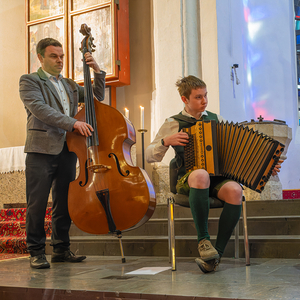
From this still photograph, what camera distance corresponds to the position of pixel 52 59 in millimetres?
2605

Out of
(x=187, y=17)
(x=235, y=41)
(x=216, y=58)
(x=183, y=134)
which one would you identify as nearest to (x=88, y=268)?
(x=183, y=134)

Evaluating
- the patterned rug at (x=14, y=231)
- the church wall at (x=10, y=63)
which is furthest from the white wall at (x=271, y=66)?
the patterned rug at (x=14, y=231)

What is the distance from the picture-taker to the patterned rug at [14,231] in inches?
128

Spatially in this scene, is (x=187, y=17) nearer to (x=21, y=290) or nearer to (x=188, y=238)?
(x=188, y=238)

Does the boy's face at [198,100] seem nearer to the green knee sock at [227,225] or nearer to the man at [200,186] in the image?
the man at [200,186]

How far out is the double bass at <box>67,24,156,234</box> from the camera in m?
2.16

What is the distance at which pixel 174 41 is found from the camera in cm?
450

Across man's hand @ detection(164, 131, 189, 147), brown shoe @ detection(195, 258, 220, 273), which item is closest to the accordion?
man's hand @ detection(164, 131, 189, 147)

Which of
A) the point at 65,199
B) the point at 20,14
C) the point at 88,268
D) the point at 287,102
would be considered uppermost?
the point at 20,14

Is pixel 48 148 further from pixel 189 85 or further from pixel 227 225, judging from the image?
pixel 227 225

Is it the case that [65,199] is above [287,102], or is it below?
below

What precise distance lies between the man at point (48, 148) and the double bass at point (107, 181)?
95mm

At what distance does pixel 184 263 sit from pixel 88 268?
565 millimetres

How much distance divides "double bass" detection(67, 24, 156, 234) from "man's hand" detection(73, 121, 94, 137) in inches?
1.1
